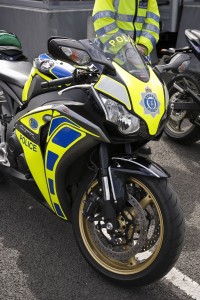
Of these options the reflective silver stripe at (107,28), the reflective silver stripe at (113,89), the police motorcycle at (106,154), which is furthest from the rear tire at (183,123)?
the reflective silver stripe at (113,89)

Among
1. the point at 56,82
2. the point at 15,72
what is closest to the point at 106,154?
the point at 56,82

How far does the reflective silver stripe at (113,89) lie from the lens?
2254mm

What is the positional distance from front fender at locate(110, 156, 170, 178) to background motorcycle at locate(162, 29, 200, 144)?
6.91 feet

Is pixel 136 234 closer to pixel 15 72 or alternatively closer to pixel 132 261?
pixel 132 261

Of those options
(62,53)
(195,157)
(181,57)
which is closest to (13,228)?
(62,53)

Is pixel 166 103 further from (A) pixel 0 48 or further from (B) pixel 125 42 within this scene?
(A) pixel 0 48

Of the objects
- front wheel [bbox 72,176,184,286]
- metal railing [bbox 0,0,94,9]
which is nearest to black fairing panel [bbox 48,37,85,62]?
front wheel [bbox 72,176,184,286]

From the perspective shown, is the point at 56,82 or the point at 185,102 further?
the point at 185,102

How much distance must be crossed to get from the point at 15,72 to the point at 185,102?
191cm

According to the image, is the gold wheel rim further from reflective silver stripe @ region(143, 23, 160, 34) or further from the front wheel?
reflective silver stripe @ region(143, 23, 160, 34)

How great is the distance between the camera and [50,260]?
2.80 meters

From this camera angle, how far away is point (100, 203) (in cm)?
248

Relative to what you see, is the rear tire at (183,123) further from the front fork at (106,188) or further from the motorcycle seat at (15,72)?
the front fork at (106,188)

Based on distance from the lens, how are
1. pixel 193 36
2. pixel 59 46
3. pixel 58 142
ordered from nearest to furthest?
pixel 59 46 < pixel 58 142 < pixel 193 36
